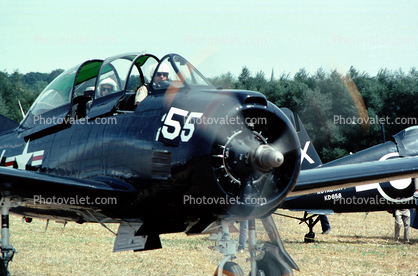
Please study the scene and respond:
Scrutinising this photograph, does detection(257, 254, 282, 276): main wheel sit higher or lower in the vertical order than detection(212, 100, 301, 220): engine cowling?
lower

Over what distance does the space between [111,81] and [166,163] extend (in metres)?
1.90

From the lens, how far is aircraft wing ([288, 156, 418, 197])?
237 inches

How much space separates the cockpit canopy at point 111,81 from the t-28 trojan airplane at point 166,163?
0.02 metres

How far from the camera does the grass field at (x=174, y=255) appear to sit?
7.59 m

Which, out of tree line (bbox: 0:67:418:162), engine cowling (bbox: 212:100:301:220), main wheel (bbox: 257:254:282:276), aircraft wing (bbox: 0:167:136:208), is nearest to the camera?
engine cowling (bbox: 212:100:301:220)

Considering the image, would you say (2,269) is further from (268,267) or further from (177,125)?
(268,267)

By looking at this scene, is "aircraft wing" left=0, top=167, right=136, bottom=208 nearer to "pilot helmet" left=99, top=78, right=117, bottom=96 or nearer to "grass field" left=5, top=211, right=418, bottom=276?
"pilot helmet" left=99, top=78, right=117, bottom=96

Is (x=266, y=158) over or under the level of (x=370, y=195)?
over

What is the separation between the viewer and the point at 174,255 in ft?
29.5

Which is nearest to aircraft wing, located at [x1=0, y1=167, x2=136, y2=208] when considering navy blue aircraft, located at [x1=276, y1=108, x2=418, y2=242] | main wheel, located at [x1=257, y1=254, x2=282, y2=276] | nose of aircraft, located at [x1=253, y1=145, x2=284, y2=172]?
nose of aircraft, located at [x1=253, y1=145, x2=284, y2=172]

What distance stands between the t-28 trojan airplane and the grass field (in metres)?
0.99

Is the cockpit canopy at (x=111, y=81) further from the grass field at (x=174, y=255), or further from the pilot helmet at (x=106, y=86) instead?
the grass field at (x=174, y=255)

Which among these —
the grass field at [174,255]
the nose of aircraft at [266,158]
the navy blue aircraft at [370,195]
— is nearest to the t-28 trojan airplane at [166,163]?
the nose of aircraft at [266,158]

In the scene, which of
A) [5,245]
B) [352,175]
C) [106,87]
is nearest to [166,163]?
[106,87]
